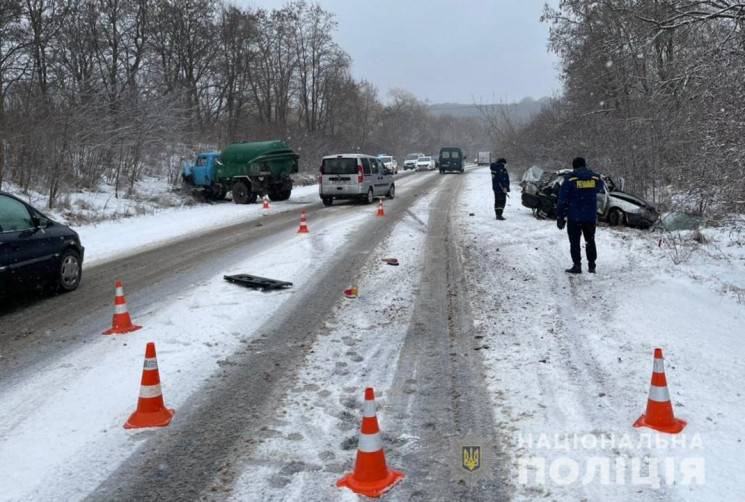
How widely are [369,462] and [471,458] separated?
763 millimetres

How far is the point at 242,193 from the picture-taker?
77.1ft

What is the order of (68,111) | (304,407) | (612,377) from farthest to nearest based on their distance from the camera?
(68,111) → (612,377) → (304,407)

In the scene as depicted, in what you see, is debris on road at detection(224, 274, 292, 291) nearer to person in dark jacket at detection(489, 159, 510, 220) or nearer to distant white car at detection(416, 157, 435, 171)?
person in dark jacket at detection(489, 159, 510, 220)

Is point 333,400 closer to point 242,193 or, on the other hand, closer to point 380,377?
point 380,377

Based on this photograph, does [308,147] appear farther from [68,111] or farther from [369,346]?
[369,346]

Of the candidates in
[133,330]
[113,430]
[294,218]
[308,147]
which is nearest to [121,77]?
[308,147]

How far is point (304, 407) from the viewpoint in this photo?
469 centimetres

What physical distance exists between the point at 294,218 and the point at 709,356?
13.9 metres

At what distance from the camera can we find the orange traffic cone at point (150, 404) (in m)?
4.40

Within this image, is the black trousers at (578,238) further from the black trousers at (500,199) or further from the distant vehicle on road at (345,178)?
the distant vehicle on road at (345,178)

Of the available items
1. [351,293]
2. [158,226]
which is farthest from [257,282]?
[158,226]

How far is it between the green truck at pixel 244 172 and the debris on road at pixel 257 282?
1462 centimetres

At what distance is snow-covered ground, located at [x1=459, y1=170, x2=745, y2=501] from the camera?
→ 11.9 feet

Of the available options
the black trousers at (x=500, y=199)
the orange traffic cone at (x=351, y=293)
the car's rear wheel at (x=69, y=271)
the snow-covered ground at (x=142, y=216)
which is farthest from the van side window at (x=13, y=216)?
the black trousers at (x=500, y=199)
